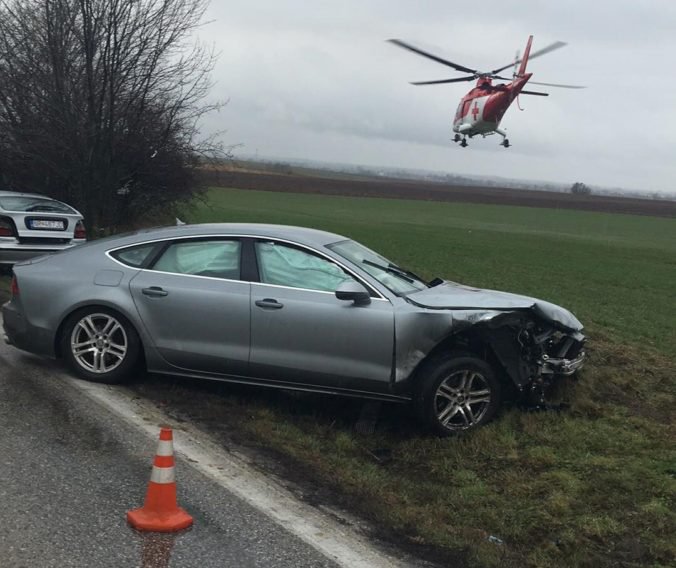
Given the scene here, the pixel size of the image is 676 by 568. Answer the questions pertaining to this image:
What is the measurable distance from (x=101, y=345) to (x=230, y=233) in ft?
4.48

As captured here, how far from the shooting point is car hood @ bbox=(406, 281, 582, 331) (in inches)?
239

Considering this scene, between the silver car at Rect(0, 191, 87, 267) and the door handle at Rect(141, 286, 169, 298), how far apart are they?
6.28m

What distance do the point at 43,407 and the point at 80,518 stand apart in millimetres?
1975

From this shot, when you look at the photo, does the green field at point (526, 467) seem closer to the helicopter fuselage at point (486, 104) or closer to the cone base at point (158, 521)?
the cone base at point (158, 521)

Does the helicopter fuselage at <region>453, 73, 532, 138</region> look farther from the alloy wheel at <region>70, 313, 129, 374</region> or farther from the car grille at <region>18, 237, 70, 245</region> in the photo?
the alloy wheel at <region>70, 313, 129, 374</region>

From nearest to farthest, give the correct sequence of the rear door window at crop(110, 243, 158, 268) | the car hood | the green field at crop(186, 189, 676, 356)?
the car hood → the rear door window at crop(110, 243, 158, 268) → the green field at crop(186, 189, 676, 356)

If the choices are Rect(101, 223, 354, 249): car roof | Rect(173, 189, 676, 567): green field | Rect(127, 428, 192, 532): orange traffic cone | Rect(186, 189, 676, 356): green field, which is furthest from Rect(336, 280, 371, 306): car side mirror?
Rect(186, 189, 676, 356): green field

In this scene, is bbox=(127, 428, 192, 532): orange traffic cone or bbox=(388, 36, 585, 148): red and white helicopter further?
bbox=(388, 36, 585, 148): red and white helicopter

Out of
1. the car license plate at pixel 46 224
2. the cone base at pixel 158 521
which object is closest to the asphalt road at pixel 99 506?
the cone base at pixel 158 521

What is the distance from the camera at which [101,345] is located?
6.54 m

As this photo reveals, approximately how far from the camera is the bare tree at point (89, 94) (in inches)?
607

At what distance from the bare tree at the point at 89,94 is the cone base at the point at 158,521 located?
42.5 ft

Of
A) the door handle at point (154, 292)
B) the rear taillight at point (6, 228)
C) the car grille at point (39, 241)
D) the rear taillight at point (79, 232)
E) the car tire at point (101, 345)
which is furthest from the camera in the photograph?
the rear taillight at point (79, 232)

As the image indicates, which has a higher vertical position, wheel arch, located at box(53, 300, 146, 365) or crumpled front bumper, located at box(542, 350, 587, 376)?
wheel arch, located at box(53, 300, 146, 365)
